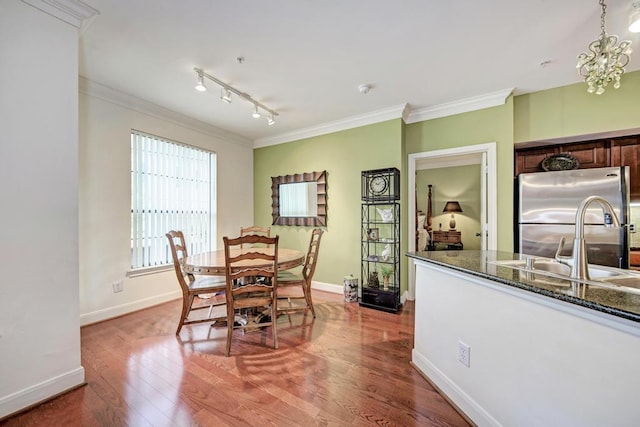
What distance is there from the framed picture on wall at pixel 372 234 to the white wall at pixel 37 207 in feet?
9.53

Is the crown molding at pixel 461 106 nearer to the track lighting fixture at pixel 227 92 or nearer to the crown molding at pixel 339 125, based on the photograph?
the crown molding at pixel 339 125

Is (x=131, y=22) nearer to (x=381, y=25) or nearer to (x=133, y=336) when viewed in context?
(x=381, y=25)

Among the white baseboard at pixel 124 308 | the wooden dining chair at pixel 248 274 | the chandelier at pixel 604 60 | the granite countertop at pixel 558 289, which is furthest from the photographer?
the white baseboard at pixel 124 308

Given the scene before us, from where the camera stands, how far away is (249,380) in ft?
5.86

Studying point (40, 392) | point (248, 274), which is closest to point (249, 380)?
point (248, 274)

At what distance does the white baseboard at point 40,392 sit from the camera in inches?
58.3

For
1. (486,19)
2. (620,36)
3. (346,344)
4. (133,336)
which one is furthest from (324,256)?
(620,36)

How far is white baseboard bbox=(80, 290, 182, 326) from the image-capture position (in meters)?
2.67

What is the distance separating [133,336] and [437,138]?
4128 millimetres

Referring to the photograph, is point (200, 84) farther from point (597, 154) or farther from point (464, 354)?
point (597, 154)

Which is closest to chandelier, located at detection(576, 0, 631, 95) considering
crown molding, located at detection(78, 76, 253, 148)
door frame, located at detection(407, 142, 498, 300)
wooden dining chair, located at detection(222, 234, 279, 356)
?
door frame, located at detection(407, 142, 498, 300)

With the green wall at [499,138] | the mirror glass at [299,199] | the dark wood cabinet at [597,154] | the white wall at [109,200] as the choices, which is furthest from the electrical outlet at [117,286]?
the dark wood cabinet at [597,154]

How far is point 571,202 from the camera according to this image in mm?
2635

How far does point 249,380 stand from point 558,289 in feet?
6.20
